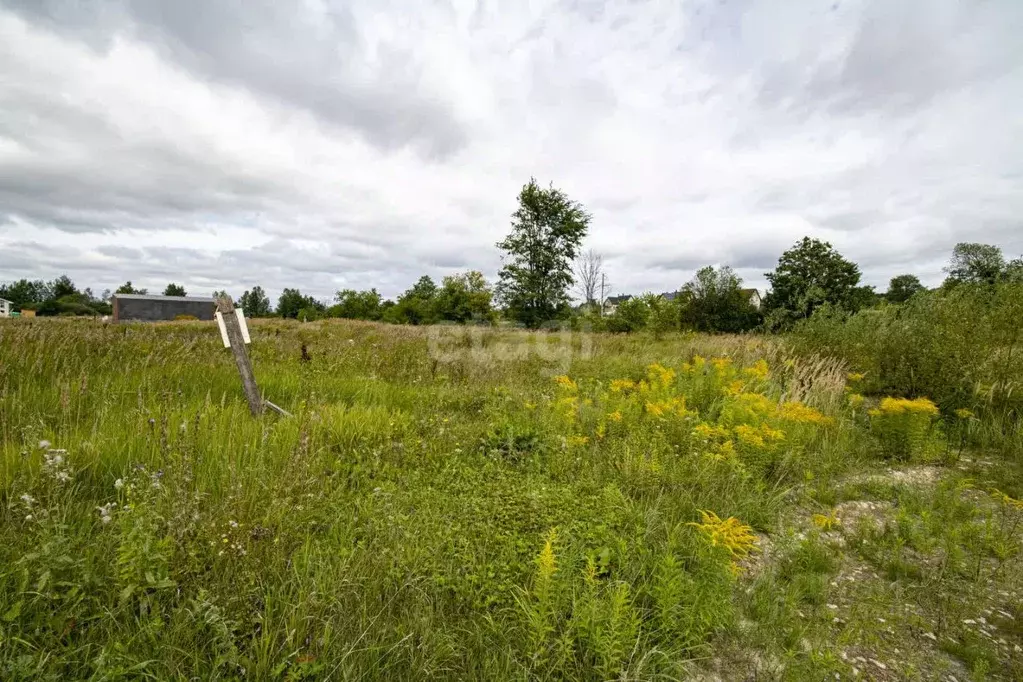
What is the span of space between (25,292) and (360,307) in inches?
3593

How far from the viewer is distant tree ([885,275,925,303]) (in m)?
62.1

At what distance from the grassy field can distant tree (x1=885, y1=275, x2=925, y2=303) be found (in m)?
76.2

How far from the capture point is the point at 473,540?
8.41 ft

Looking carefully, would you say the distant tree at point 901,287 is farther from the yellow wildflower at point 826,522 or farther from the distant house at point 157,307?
the distant house at point 157,307

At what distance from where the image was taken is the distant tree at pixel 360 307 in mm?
52625

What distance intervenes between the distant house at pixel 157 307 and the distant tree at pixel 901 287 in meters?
85.9

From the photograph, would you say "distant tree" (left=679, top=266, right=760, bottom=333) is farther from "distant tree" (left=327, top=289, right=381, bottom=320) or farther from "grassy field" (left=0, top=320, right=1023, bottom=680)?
"distant tree" (left=327, top=289, right=381, bottom=320)

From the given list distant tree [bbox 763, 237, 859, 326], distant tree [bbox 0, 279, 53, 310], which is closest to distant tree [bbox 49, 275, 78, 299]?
distant tree [bbox 0, 279, 53, 310]

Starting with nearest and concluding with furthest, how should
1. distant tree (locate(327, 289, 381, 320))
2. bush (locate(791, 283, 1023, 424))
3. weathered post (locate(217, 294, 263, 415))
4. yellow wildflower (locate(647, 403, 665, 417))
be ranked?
weathered post (locate(217, 294, 263, 415))
yellow wildflower (locate(647, 403, 665, 417))
bush (locate(791, 283, 1023, 424))
distant tree (locate(327, 289, 381, 320))

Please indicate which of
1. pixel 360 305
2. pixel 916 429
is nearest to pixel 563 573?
pixel 916 429

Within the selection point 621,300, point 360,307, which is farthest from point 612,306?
point 360,307

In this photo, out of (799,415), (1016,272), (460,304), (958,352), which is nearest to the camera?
(799,415)

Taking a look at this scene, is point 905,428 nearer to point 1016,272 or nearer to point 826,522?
point 826,522

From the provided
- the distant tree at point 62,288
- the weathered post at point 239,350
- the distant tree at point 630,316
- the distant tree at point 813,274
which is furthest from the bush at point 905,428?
the distant tree at point 62,288
